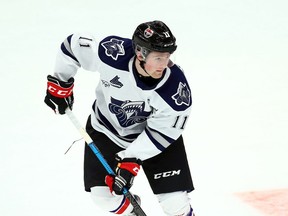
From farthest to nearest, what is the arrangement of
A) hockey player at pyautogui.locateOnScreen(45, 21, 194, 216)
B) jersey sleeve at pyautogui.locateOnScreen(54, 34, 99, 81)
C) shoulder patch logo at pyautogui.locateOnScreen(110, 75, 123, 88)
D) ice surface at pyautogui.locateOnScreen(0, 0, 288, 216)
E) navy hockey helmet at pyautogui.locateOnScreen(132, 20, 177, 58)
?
ice surface at pyautogui.locateOnScreen(0, 0, 288, 216) < jersey sleeve at pyautogui.locateOnScreen(54, 34, 99, 81) < shoulder patch logo at pyautogui.locateOnScreen(110, 75, 123, 88) < hockey player at pyautogui.locateOnScreen(45, 21, 194, 216) < navy hockey helmet at pyautogui.locateOnScreen(132, 20, 177, 58)

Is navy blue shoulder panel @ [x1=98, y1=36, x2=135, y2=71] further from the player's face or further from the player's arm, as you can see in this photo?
the player's face

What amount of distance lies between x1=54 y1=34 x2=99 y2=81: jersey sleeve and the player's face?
365mm

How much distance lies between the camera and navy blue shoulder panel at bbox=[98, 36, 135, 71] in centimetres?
293

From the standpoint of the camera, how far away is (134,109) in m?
3.00

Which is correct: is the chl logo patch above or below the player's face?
above

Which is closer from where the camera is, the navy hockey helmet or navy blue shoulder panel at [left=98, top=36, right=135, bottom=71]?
the navy hockey helmet

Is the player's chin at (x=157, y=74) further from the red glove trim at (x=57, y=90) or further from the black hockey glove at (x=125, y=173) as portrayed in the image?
the red glove trim at (x=57, y=90)

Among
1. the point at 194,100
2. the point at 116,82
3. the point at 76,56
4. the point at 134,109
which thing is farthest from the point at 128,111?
the point at 194,100

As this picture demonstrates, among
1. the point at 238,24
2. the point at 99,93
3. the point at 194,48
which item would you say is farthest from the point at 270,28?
the point at 99,93

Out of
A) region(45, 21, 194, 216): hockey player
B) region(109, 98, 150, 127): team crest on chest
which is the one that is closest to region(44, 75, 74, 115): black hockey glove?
region(45, 21, 194, 216): hockey player

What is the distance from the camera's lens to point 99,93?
127 inches

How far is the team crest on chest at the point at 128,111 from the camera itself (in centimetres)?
298

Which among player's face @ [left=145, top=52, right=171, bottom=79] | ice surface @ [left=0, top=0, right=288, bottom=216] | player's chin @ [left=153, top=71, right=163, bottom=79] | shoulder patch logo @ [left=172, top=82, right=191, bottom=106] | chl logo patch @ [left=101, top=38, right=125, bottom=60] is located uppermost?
chl logo patch @ [left=101, top=38, right=125, bottom=60]

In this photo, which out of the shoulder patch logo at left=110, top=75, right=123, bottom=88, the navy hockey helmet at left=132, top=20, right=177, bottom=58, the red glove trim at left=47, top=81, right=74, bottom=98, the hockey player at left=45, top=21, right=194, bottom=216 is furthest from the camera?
the red glove trim at left=47, top=81, right=74, bottom=98
